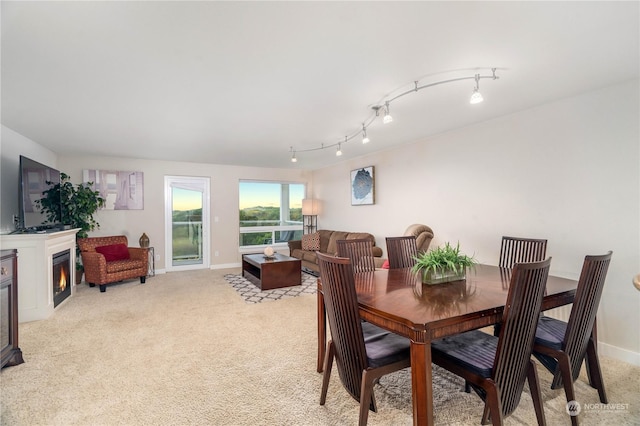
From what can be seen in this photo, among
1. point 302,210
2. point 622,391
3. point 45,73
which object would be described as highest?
point 45,73

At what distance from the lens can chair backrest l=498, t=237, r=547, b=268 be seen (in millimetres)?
2475

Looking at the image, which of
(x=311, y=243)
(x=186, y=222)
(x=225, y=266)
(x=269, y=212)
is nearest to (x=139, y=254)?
(x=186, y=222)

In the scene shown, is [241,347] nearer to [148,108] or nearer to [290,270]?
[290,270]

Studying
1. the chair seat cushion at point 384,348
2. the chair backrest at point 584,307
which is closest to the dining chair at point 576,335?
the chair backrest at point 584,307

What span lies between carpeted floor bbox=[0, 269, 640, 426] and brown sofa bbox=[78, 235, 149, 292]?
115 cm

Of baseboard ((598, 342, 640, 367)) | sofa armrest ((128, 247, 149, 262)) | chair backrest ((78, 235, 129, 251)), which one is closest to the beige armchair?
baseboard ((598, 342, 640, 367))

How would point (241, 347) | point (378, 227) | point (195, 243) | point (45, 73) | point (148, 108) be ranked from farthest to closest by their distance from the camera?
point (195, 243) → point (378, 227) → point (148, 108) → point (241, 347) → point (45, 73)

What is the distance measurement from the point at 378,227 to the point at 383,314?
3.90 meters

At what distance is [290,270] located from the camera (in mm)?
4801

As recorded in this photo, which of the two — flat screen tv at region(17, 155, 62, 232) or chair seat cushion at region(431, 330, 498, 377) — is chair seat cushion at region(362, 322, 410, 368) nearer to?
chair seat cushion at region(431, 330, 498, 377)

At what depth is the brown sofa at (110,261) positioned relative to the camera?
14.9 feet

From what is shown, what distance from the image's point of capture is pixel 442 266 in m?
2.10

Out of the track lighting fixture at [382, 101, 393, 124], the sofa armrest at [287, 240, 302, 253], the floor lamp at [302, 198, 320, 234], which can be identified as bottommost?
the sofa armrest at [287, 240, 302, 253]

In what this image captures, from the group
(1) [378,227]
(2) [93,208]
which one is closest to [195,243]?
(2) [93,208]
